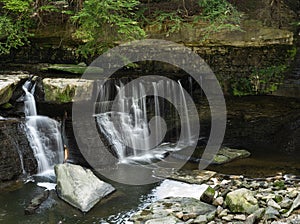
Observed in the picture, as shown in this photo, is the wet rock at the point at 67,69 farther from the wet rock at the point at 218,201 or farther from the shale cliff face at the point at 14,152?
the wet rock at the point at 218,201

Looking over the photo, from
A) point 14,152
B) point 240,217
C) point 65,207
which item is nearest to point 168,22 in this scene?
point 14,152

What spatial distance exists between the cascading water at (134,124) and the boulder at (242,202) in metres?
3.23

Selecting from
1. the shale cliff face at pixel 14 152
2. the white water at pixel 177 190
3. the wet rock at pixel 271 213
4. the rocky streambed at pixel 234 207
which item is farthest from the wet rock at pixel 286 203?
the shale cliff face at pixel 14 152

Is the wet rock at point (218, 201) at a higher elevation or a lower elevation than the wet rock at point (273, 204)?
lower

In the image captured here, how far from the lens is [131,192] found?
707 centimetres

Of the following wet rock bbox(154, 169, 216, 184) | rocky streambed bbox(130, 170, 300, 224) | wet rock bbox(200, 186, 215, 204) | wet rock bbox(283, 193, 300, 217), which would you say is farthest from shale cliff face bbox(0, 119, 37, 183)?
wet rock bbox(283, 193, 300, 217)

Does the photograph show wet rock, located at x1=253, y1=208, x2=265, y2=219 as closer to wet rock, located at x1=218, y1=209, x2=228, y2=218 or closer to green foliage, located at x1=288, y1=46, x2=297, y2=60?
wet rock, located at x1=218, y1=209, x2=228, y2=218

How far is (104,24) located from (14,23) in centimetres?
245

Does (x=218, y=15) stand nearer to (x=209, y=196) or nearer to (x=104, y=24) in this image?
(x=104, y=24)

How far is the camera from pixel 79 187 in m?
6.70

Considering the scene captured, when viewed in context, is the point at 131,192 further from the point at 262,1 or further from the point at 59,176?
the point at 262,1

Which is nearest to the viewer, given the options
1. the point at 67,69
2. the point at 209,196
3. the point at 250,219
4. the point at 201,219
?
the point at 250,219

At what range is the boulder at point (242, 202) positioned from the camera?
18.7 ft

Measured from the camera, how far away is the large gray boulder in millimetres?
6438
